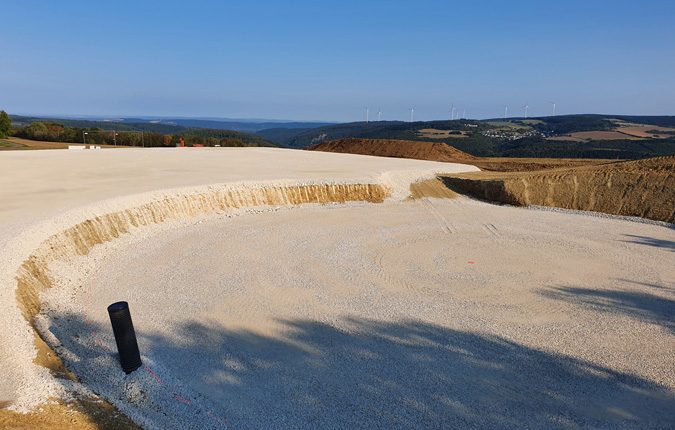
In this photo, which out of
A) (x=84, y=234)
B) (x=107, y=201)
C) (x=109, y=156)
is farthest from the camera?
(x=109, y=156)

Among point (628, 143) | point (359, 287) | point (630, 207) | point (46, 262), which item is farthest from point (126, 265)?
point (628, 143)

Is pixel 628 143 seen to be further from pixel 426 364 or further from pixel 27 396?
pixel 27 396

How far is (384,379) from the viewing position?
8.55 meters

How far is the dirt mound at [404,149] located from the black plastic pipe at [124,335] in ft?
162

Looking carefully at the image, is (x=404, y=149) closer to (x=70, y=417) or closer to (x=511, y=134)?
(x=70, y=417)

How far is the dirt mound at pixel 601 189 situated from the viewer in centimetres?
2405

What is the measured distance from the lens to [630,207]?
24484 millimetres

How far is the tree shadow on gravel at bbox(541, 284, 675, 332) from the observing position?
456 inches

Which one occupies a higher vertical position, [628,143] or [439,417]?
[628,143]

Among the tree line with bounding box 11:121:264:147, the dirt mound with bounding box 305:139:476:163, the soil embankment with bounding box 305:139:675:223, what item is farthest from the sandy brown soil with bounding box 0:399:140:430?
the tree line with bounding box 11:121:264:147

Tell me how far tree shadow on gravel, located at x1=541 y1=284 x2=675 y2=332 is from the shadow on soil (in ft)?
12.5

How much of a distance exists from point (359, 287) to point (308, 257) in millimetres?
3474

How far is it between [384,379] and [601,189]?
24660 mm

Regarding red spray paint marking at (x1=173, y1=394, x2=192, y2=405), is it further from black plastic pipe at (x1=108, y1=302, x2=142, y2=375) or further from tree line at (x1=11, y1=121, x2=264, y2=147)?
tree line at (x1=11, y1=121, x2=264, y2=147)
